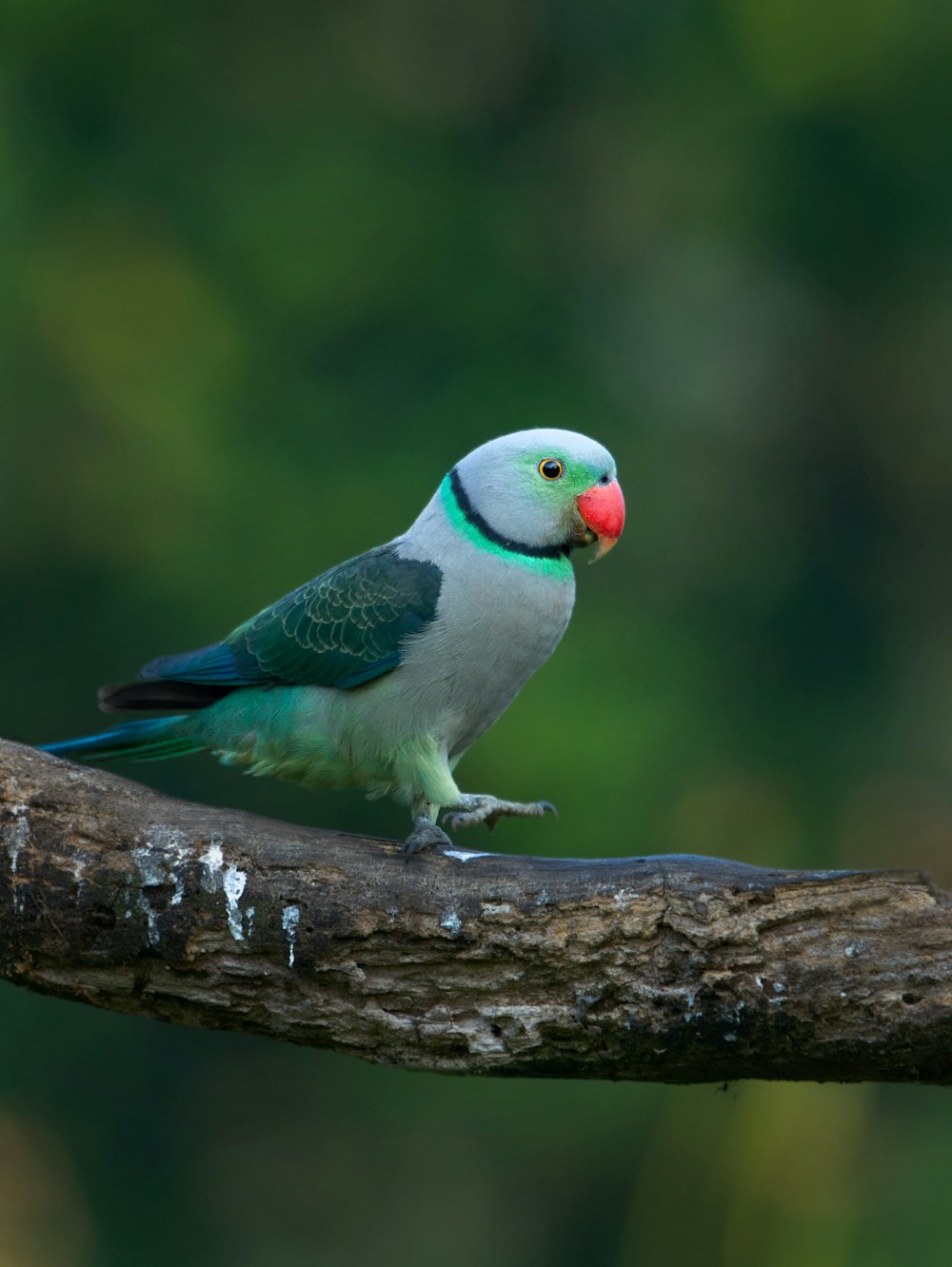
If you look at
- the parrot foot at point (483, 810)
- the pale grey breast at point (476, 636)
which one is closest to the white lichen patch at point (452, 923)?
the parrot foot at point (483, 810)

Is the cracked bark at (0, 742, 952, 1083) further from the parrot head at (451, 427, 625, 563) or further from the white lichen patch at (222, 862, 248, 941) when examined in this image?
the parrot head at (451, 427, 625, 563)

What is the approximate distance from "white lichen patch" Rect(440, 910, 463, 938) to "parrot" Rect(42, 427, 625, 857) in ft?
2.73

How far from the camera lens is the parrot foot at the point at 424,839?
3898 millimetres

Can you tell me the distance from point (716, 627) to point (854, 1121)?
4.28 m

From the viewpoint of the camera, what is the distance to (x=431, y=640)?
4590 millimetres

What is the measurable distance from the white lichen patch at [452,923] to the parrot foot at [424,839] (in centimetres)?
22

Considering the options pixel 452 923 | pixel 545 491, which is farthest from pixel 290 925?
pixel 545 491

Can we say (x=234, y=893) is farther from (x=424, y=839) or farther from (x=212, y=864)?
(x=424, y=839)

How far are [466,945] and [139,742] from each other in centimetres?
176

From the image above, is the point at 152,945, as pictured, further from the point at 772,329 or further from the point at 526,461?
the point at 772,329

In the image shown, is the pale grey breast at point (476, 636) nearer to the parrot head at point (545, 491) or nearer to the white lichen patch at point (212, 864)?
the parrot head at point (545, 491)

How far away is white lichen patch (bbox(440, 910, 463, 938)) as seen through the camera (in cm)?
370

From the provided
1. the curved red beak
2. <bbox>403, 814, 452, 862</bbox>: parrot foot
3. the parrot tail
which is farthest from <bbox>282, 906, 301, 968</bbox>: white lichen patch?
the curved red beak

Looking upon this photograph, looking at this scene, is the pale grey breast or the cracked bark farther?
the pale grey breast
